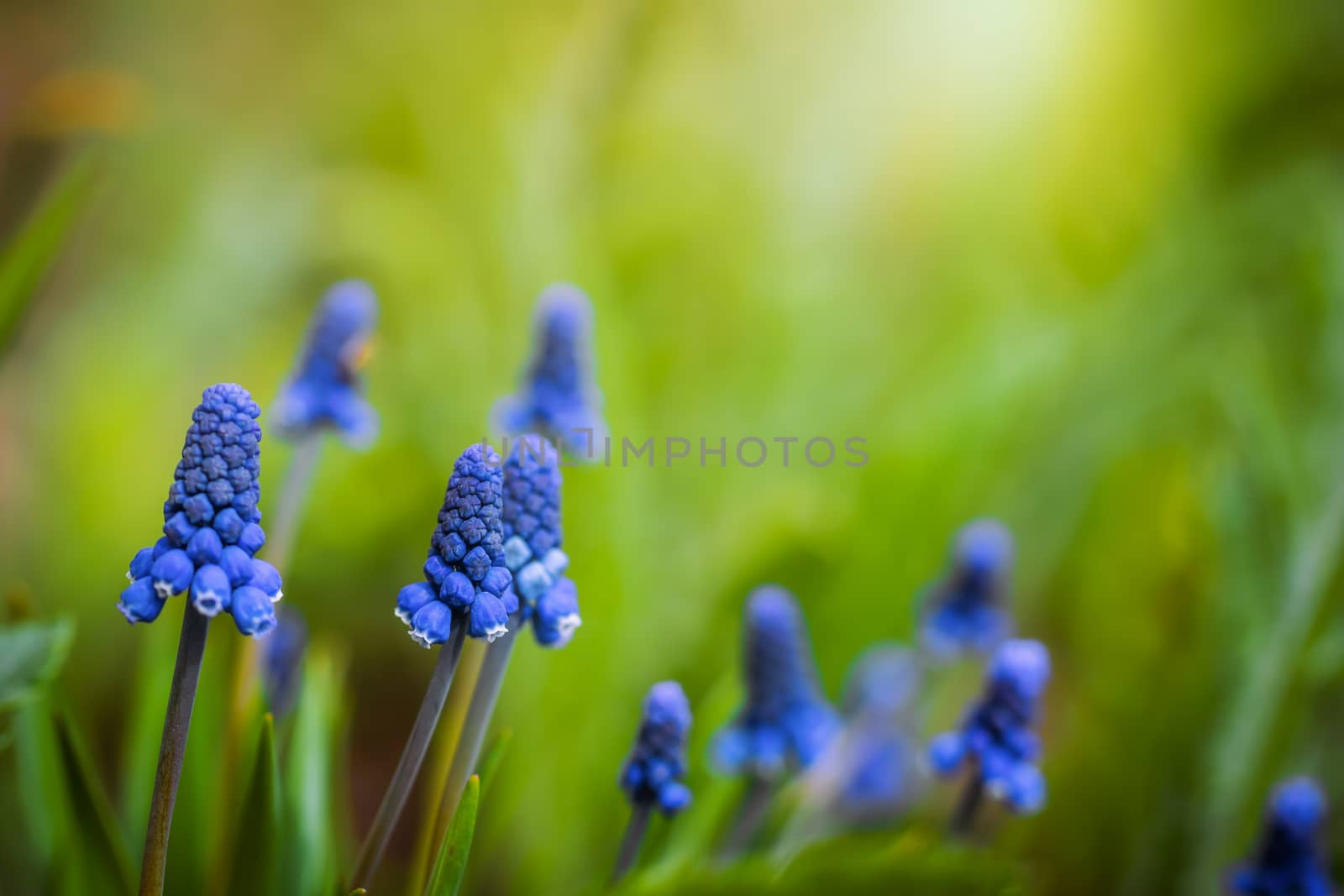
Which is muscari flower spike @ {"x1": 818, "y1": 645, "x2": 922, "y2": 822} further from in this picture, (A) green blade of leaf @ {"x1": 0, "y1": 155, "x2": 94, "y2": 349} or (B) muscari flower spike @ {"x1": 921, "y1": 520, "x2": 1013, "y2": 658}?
(A) green blade of leaf @ {"x1": 0, "y1": 155, "x2": 94, "y2": 349}

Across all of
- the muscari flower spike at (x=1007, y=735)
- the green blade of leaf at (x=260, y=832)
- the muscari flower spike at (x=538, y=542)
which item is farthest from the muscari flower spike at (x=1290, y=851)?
the green blade of leaf at (x=260, y=832)

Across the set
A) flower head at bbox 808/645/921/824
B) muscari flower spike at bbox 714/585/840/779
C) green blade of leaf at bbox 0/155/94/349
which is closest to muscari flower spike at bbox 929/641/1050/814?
muscari flower spike at bbox 714/585/840/779

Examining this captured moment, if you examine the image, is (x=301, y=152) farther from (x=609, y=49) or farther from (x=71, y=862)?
(x=71, y=862)

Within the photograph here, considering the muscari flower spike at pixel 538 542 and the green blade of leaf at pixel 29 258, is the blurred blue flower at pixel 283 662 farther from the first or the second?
the muscari flower spike at pixel 538 542

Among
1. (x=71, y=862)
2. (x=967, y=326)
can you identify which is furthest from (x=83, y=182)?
(x=967, y=326)

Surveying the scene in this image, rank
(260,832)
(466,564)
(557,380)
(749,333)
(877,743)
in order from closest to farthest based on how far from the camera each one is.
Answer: (466,564)
(260,832)
(557,380)
(877,743)
(749,333)

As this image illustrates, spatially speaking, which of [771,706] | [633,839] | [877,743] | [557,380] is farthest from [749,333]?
[633,839]

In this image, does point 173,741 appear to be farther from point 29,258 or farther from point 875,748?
point 875,748
